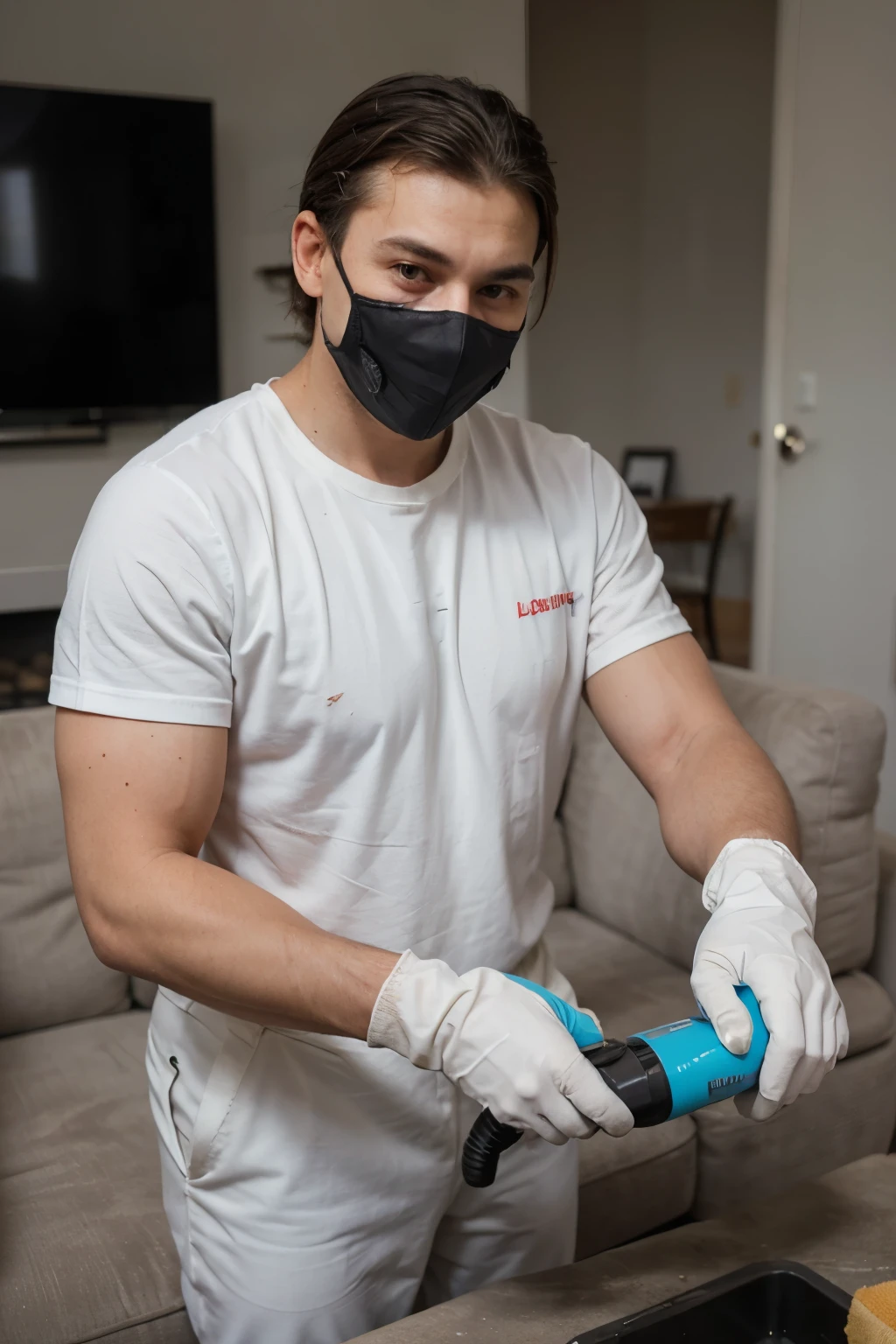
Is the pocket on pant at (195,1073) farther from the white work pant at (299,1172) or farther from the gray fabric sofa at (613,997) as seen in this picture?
the gray fabric sofa at (613,997)

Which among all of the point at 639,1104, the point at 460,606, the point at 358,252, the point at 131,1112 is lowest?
the point at 131,1112

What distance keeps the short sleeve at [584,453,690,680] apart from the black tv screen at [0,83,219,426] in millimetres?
2709

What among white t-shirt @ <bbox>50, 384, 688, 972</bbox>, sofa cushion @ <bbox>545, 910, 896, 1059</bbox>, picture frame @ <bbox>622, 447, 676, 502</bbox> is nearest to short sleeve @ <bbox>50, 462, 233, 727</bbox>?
white t-shirt @ <bbox>50, 384, 688, 972</bbox>

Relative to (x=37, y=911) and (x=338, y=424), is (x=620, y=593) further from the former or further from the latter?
(x=37, y=911)

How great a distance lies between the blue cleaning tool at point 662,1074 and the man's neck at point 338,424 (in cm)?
52

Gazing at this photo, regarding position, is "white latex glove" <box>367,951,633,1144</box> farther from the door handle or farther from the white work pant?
the door handle

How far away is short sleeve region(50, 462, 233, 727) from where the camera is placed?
89 cm

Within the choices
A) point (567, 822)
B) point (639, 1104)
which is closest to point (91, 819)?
point (639, 1104)

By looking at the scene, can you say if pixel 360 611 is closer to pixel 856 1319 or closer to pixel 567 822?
pixel 856 1319

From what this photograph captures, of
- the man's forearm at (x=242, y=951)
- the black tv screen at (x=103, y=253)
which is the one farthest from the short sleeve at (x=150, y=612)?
the black tv screen at (x=103, y=253)

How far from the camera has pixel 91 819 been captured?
0.90 meters

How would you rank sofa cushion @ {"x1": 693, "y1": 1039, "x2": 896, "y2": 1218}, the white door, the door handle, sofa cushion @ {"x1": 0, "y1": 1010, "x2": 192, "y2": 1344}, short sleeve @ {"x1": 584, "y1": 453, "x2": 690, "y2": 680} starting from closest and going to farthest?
1. short sleeve @ {"x1": 584, "y1": 453, "x2": 690, "y2": 680}
2. sofa cushion @ {"x1": 0, "y1": 1010, "x2": 192, "y2": 1344}
3. sofa cushion @ {"x1": 693, "y1": 1039, "x2": 896, "y2": 1218}
4. the white door
5. the door handle

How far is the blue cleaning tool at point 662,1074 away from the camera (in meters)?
0.83

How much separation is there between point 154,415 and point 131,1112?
8.26 ft
